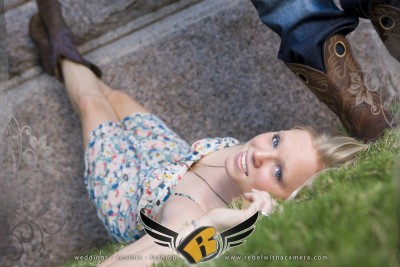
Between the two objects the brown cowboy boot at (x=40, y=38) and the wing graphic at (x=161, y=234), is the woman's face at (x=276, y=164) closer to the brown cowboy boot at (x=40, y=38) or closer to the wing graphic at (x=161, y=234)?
the wing graphic at (x=161, y=234)

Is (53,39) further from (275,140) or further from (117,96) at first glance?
(275,140)

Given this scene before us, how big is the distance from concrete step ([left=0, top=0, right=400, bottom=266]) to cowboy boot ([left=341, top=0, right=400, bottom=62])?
139mm

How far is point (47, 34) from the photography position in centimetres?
130

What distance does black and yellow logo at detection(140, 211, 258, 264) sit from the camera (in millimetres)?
562

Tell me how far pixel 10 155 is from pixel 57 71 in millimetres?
404

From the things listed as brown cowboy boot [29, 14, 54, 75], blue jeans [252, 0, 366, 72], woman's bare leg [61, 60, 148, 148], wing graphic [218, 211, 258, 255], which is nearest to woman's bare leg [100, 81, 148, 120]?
woman's bare leg [61, 60, 148, 148]

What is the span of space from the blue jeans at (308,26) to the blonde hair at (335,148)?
0.11 metres

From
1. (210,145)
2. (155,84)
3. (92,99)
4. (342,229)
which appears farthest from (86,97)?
(342,229)

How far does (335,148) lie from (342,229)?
0.41 meters

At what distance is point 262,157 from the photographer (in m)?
0.76

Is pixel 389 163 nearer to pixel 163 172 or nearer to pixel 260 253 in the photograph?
pixel 260 253

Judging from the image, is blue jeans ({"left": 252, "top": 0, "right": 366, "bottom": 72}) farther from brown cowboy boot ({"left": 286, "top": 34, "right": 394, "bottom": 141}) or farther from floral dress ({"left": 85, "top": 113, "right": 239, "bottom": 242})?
floral dress ({"left": 85, "top": 113, "right": 239, "bottom": 242})

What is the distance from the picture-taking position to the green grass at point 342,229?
382 mm

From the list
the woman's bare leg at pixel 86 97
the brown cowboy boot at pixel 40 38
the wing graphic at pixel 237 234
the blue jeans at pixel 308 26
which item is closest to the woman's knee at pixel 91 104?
the woman's bare leg at pixel 86 97
